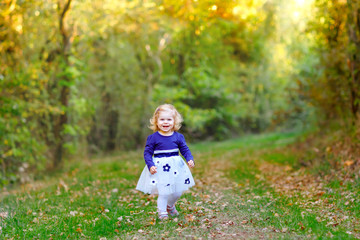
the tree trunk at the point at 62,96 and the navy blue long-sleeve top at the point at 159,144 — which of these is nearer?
the navy blue long-sleeve top at the point at 159,144

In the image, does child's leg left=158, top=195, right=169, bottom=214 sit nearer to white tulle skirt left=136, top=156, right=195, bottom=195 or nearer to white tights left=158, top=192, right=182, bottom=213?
white tights left=158, top=192, right=182, bottom=213

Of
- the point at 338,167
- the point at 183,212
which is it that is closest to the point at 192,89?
the point at 338,167

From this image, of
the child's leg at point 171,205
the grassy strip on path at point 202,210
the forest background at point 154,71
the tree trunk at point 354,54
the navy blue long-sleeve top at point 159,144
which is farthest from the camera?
the forest background at point 154,71

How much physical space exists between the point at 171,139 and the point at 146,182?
777mm

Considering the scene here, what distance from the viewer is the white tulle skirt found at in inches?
231

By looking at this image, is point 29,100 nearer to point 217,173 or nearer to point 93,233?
point 217,173

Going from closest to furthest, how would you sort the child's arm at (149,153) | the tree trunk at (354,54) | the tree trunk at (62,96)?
the child's arm at (149,153), the tree trunk at (354,54), the tree trunk at (62,96)

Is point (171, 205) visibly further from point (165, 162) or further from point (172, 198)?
point (165, 162)

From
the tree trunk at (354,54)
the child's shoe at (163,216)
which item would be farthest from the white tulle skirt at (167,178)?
the tree trunk at (354,54)

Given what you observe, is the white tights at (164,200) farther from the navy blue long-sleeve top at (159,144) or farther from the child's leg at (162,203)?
the navy blue long-sleeve top at (159,144)

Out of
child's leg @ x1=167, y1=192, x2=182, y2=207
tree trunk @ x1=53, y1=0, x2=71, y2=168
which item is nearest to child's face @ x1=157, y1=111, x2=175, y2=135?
child's leg @ x1=167, y1=192, x2=182, y2=207

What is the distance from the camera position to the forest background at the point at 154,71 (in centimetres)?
1200

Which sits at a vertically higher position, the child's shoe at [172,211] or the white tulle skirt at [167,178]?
the white tulle skirt at [167,178]

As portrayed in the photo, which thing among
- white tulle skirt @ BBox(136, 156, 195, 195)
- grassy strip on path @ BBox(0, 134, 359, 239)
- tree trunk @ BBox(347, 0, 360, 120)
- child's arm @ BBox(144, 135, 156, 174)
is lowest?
grassy strip on path @ BBox(0, 134, 359, 239)
